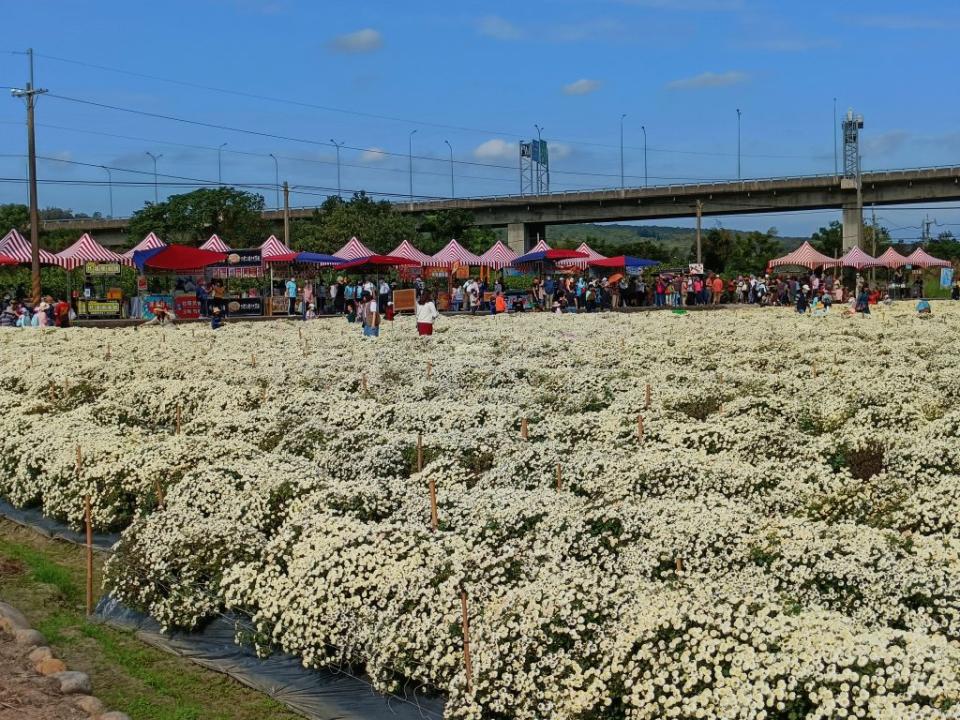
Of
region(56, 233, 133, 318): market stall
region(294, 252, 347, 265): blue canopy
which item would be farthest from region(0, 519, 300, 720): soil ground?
region(294, 252, 347, 265): blue canopy

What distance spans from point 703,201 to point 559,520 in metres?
92.6

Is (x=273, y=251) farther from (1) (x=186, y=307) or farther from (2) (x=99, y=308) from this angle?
(2) (x=99, y=308)

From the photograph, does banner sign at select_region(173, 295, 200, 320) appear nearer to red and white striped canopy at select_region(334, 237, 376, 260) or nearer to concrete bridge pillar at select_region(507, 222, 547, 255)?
red and white striped canopy at select_region(334, 237, 376, 260)

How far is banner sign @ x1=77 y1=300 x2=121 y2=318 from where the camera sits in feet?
152

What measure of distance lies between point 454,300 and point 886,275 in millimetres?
50240

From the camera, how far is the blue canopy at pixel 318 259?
5019 cm

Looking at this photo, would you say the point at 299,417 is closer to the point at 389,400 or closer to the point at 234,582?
the point at 389,400

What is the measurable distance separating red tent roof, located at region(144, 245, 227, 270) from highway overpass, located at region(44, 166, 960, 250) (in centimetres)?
5563

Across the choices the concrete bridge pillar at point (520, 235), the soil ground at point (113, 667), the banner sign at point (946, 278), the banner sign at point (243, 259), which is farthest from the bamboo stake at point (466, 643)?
the concrete bridge pillar at point (520, 235)

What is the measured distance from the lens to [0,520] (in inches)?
563

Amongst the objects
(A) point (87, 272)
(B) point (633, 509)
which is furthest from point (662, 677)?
(A) point (87, 272)

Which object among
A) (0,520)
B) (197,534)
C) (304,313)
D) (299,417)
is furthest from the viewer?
(304,313)

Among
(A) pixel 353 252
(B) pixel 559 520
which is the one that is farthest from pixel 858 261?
(B) pixel 559 520

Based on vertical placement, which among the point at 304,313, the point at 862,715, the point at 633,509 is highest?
the point at 304,313
